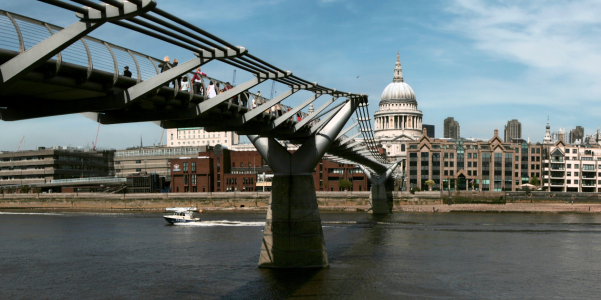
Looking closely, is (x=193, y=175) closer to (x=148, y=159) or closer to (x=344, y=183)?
(x=344, y=183)

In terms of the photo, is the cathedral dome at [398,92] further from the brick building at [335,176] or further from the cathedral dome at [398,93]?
the brick building at [335,176]

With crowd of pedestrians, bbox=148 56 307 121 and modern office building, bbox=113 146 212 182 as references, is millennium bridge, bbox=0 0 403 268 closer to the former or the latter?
crowd of pedestrians, bbox=148 56 307 121

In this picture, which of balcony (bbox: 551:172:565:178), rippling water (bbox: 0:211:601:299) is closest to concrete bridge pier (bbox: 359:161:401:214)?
rippling water (bbox: 0:211:601:299)

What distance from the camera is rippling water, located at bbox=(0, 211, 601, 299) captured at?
29469 mm

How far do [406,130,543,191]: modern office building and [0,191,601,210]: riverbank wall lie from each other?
14.1 meters

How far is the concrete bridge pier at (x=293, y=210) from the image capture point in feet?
105

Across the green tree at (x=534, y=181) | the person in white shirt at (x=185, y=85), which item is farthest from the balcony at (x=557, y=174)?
the person in white shirt at (x=185, y=85)

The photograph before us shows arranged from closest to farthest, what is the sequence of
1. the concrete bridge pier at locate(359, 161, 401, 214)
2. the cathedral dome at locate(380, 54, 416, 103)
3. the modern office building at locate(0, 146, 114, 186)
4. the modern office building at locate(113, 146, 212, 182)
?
1. the concrete bridge pier at locate(359, 161, 401, 214)
2. the modern office building at locate(0, 146, 114, 186)
3. the modern office building at locate(113, 146, 212, 182)
4. the cathedral dome at locate(380, 54, 416, 103)

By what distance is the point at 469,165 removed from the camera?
126 metres

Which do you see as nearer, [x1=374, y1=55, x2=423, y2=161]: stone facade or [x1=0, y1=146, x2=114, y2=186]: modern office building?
[x1=0, y1=146, x2=114, y2=186]: modern office building

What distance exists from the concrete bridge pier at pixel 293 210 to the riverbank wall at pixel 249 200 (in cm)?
6739

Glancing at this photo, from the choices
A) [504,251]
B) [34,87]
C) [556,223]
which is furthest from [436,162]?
[34,87]

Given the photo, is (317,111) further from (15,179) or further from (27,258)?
(15,179)

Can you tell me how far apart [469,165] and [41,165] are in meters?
96.8
